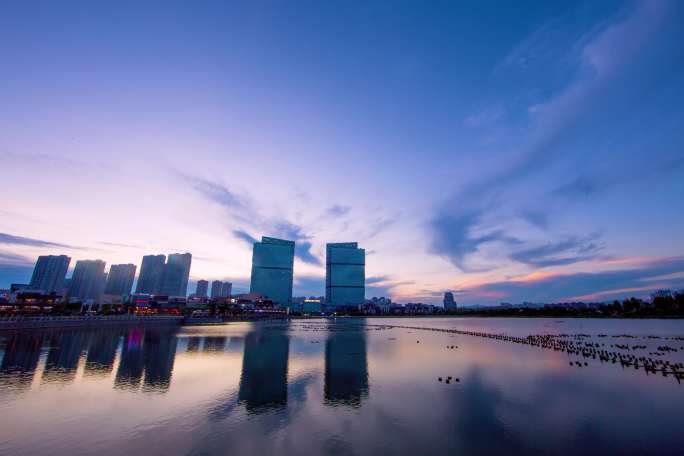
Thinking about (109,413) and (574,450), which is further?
(109,413)

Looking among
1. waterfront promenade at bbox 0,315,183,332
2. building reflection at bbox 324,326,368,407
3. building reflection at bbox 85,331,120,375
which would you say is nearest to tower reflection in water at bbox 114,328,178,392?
building reflection at bbox 85,331,120,375

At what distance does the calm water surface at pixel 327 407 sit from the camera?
→ 22.5 m

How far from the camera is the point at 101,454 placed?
20.5 m

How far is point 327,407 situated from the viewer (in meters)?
30.8

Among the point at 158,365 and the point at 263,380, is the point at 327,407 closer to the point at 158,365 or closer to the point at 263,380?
the point at 263,380

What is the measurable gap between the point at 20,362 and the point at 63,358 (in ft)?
18.4

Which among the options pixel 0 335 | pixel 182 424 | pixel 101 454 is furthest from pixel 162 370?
pixel 0 335

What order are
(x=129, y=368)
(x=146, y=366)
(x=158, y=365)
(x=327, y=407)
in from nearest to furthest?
(x=327, y=407) → (x=129, y=368) → (x=146, y=366) → (x=158, y=365)

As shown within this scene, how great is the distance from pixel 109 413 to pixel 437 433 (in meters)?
27.4

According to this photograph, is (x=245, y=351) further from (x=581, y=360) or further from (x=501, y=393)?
(x=581, y=360)

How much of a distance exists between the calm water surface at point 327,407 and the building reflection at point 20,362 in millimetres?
241

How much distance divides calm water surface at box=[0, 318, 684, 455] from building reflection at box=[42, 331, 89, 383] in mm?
259

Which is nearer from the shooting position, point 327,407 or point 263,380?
point 327,407

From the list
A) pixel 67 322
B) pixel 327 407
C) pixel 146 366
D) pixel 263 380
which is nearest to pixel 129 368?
pixel 146 366
